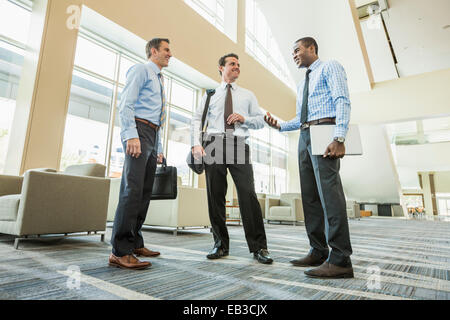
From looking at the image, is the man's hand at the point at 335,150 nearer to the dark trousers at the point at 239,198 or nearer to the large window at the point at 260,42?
the dark trousers at the point at 239,198

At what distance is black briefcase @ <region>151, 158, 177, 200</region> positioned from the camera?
1997 mm

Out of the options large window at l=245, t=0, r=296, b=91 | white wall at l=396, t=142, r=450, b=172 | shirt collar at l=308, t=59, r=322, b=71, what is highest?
large window at l=245, t=0, r=296, b=91

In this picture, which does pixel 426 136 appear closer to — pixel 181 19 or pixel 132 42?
pixel 181 19

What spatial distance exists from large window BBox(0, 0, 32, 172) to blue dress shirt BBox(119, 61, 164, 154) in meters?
3.88

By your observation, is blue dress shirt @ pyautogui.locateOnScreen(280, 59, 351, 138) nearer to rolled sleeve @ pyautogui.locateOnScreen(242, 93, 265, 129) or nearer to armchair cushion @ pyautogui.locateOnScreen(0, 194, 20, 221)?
rolled sleeve @ pyautogui.locateOnScreen(242, 93, 265, 129)

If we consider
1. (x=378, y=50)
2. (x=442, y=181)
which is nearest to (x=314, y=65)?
(x=378, y=50)

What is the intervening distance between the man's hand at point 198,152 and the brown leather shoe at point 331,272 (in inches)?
38.4

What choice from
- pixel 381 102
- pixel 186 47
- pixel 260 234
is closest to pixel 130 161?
pixel 260 234

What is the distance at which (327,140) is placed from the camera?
152 centimetres

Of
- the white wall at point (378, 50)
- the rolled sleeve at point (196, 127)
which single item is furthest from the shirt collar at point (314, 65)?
the white wall at point (378, 50)

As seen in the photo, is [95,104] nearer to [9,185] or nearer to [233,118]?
[9,185]

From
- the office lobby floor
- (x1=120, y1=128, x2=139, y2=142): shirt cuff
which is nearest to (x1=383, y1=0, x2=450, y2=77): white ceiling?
the office lobby floor

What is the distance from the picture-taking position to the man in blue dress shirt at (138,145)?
155 cm

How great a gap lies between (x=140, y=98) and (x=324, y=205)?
1295 millimetres
